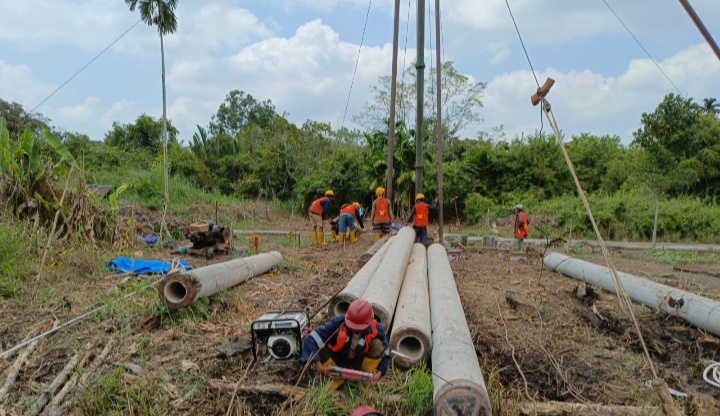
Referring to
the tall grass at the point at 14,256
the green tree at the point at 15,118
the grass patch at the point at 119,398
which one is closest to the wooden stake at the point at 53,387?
the grass patch at the point at 119,398

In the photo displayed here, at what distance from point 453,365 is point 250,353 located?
1859 millimetres

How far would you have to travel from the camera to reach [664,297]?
19.2ft

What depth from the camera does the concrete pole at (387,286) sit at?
4434 millimetres

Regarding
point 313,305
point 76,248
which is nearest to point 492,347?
point 313,305

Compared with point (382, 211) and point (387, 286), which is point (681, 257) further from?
point (387, 286)

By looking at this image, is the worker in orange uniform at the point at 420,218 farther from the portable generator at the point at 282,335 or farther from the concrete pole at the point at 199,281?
the portable generator at the point at 282,335

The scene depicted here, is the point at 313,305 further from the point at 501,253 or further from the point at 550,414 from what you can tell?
the point at 501,253

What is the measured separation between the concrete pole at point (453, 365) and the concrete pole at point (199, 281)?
98.0 inches

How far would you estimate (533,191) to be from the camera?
22.3 metres

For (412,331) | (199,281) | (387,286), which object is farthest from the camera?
(199,281)

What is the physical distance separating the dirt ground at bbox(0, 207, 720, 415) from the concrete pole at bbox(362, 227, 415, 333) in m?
0.75

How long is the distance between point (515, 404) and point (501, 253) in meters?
8.10

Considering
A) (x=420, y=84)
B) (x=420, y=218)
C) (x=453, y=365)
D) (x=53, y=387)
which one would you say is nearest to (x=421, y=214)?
(x=420, y=218)

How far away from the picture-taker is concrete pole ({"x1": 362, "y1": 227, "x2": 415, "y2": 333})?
14.5 ft
